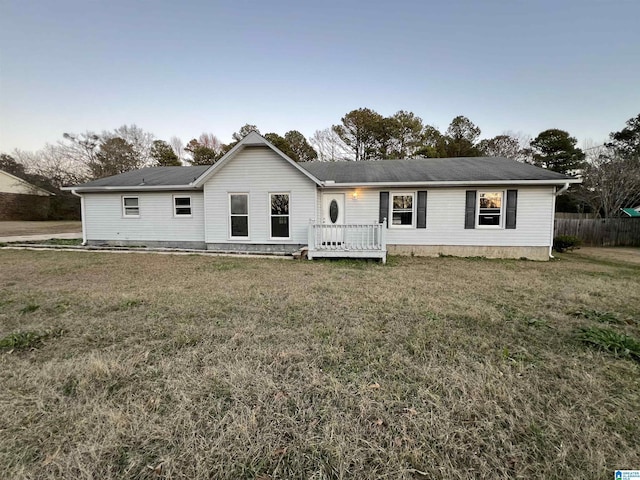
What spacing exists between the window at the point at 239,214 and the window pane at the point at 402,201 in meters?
5.74

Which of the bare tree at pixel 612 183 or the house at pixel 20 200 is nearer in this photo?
the bare tree at pixel 612 183

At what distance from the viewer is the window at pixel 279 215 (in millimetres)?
10328

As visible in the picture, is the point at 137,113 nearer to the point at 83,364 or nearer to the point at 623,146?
the point at 83,364

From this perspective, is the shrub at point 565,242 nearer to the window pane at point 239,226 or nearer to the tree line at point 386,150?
the tree line at point 386,150

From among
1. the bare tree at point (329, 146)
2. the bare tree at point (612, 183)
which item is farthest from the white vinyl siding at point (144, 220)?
the bare tree at point (612, 183)

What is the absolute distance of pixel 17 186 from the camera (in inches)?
1094

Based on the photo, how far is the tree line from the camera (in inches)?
833

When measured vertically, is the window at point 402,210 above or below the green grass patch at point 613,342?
above

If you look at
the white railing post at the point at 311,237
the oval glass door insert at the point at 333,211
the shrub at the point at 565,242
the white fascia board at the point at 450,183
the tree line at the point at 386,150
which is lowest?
the shrub at the point at 565,242

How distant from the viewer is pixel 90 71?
14.0m

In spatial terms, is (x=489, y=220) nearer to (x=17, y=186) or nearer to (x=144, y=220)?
(x=144, y=220)

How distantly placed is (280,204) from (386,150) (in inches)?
698

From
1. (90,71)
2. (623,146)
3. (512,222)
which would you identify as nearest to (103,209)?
(90,71)

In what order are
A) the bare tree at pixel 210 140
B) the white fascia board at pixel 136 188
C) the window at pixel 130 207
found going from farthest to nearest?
the bare tree at pixel 210 140 < the window at pixel 130 207 < the white fascia board at pixel 136 188
